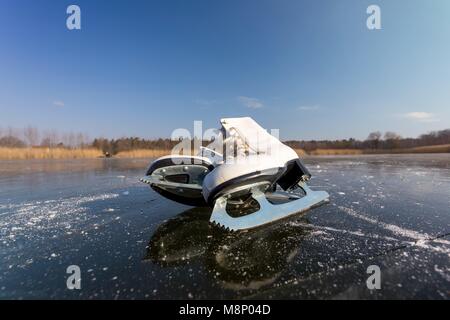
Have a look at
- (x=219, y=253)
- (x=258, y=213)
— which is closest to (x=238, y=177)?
(x=258, y=213)

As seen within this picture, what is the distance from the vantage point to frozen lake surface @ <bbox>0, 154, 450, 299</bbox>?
6.66 ft

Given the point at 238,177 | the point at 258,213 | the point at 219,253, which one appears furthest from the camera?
the point at 258,213

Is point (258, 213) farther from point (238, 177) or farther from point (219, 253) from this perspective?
point (219, 253)

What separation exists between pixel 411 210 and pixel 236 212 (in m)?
3.36

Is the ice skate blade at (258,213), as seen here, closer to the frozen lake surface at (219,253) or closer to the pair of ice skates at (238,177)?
the pair of ice skates at (238,177)

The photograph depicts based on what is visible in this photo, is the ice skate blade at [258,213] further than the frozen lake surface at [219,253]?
Yes

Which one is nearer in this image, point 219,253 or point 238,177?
point 219,253

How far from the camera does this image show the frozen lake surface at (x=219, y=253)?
2029 mm

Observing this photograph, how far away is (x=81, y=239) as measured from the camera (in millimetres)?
3203

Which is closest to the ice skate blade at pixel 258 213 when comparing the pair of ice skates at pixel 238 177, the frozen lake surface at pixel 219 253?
the pair of ice skates at pixel 238 177

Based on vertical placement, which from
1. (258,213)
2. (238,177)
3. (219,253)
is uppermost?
(238,177)

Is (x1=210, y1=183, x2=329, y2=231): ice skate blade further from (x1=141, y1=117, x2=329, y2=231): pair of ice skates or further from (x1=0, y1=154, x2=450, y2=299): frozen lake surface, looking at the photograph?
(x1=0, y1=154, x2=450, y2=299): frozen lake surface

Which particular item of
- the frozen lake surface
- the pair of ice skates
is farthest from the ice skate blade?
the frozen lake surface

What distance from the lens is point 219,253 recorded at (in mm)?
2768
